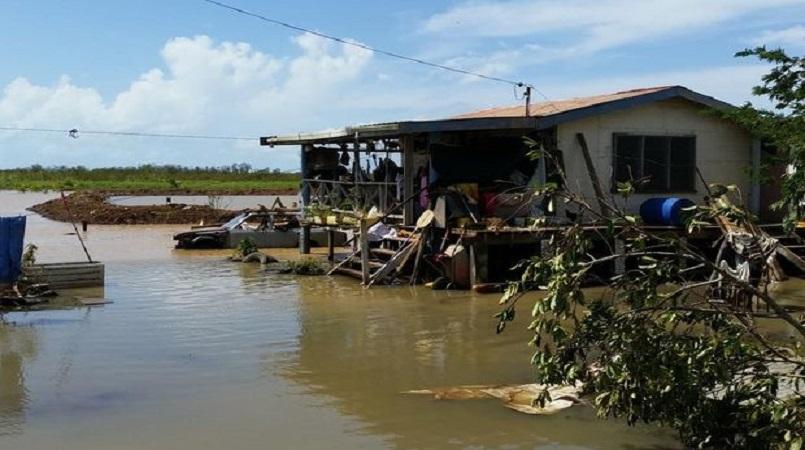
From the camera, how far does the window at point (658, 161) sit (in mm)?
18188

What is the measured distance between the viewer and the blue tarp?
14.3 m

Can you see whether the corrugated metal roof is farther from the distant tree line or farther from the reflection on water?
the distant tree line

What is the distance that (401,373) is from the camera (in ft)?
32.4

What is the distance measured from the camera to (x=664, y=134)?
1848cm

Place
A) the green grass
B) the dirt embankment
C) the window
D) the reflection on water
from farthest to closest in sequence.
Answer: the green grass → the dirt embankment → the window → the reflection on water

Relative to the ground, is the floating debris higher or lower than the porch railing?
lower

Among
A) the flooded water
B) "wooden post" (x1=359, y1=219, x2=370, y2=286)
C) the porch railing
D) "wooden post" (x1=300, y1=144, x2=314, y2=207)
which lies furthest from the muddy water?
the flooded water

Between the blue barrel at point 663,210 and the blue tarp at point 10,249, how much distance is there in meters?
11.4

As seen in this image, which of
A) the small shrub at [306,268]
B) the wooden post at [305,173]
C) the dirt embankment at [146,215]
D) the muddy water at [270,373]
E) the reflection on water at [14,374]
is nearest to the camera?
the muddy water at [270,373]

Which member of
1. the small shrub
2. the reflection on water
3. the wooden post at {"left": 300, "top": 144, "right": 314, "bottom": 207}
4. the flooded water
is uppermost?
the wooden post at {"left": 300, "top": 144, "right": 314, "bottom": 207}

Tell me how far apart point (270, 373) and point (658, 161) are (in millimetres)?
11302

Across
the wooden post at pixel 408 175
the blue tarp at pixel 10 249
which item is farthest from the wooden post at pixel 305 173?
the blue tarp at pixel 10 249

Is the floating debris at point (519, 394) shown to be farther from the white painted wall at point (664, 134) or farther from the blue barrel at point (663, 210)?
the blue barrel at point (663, 210)

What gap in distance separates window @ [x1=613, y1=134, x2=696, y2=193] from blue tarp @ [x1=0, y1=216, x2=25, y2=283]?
11.1 m
